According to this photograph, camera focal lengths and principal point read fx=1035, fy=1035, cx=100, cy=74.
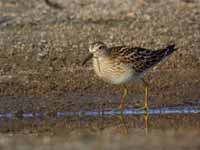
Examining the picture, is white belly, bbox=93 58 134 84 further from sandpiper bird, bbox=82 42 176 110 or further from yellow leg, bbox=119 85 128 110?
yellow leg, bbox=119 85 128 110

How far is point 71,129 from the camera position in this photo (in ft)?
41.7

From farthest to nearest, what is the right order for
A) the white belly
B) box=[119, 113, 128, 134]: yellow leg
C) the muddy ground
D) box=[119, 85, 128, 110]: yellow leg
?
1. the white belly
2. box=[119, 85, 128, 110]: yellow leg
3. the muddy ground
4. box=[119, 113, 128, 134]: yellow leg

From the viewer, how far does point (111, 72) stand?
14742mm

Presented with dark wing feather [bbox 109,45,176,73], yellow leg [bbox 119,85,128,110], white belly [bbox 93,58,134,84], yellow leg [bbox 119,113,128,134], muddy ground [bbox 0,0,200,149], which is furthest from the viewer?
dark wing feather [bbox 109,45,176,73]

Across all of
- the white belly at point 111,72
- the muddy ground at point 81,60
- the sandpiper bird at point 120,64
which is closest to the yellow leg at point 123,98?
the sandpiper bird at point 120,64

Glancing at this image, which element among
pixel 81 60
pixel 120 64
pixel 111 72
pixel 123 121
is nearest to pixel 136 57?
pixel 120 64

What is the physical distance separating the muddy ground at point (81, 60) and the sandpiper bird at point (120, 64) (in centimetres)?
39

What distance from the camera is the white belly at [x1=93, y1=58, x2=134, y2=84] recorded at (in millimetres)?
14727

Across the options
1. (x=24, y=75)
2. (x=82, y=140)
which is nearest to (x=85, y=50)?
(x=24, y=75)

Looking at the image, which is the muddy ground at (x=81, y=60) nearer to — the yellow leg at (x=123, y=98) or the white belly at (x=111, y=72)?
the yellow leg at (x=123, y=98)

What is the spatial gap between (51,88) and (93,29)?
14.0ft

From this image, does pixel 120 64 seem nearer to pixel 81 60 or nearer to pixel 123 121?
pixel 123 121

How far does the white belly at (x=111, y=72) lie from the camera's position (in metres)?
14.7

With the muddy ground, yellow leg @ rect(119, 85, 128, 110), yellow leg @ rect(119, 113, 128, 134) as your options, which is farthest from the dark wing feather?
yellow leg @ rect(119, 113, 128, 134)
